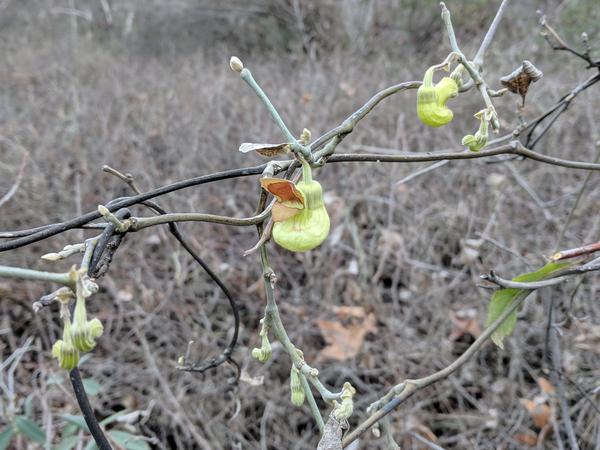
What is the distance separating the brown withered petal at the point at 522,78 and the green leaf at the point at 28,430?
1.22m

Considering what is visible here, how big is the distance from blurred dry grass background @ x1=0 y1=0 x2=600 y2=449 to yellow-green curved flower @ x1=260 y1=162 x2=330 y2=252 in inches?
18.0

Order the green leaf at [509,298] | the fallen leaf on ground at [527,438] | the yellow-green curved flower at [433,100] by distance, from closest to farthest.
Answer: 1. the yellow-green curved flower at [433,100]
2. the green leaf at [509,298]
3. the fallen leaf on ground at [527,438]

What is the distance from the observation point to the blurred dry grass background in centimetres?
153

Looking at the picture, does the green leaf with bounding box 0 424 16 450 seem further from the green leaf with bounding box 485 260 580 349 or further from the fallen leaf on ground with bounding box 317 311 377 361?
the green leaf with bounding box 485 260 580 349

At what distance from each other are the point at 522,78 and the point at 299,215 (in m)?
0.37

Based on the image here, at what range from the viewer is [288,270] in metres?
2.01

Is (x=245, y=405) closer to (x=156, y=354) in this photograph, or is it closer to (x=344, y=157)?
(x=156, y=354)

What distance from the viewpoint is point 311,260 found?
79.0 inches

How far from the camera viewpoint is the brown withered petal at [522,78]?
0.62 meters

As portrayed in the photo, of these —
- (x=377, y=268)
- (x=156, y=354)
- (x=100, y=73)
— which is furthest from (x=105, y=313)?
(x=100, y=73)

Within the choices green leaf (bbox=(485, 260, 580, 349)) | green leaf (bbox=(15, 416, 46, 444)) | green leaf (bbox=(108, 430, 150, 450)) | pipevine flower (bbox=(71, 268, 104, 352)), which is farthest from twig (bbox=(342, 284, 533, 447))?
green leaf (bbox=(15, 416, 46, 444))

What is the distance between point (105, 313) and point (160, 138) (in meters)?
1.41

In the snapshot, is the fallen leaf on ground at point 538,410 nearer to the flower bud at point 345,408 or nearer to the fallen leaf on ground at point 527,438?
the fallen leaf on ground at point 527,438

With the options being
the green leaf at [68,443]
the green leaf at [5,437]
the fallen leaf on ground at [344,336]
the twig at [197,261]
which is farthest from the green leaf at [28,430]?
the fallen leaf on ground at [344,336]
